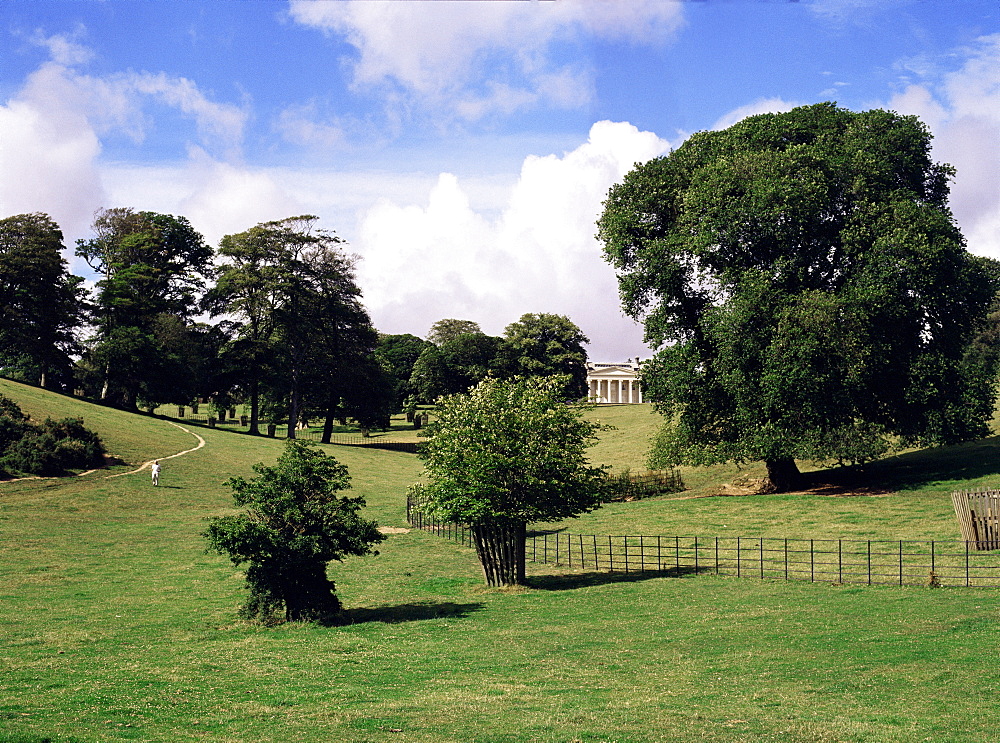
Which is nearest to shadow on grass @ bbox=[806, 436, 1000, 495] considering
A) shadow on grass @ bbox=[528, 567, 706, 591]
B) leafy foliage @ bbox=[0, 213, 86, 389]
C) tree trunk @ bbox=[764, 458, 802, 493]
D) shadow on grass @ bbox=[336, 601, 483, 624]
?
tree trunk @ bbox=[764, 458, 802, 493]

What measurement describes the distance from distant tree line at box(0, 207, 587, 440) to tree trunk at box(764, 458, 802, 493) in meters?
63.3

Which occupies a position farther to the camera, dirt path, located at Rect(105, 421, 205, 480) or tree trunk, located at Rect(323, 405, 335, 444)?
tree trunk, located at Rect(323, 405, 335, 444)

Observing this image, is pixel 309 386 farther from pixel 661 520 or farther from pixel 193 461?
pixel 661 520

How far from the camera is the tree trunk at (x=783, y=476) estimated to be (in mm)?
61125

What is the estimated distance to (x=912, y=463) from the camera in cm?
6344

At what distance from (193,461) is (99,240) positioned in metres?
48.2

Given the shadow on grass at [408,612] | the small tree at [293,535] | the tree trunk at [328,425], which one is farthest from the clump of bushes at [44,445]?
the tree trunk at [328,425]

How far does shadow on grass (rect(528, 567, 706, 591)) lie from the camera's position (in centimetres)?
3859

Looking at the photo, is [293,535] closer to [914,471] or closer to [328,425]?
[914,471]

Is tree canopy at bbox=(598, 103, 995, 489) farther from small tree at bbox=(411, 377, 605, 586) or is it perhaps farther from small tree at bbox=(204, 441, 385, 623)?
small tree at bbox=(204, 441, 385, 623)

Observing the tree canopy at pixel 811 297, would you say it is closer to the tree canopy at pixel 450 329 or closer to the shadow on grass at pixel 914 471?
the shadow on grass at pixel 914 471

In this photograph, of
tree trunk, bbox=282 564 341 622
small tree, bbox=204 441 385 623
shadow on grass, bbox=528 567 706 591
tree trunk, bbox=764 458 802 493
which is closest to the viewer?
small tree, bbox=204 441 385 623

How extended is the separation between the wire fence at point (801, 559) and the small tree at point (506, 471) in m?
3.40

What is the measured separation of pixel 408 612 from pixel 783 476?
3682 cm
